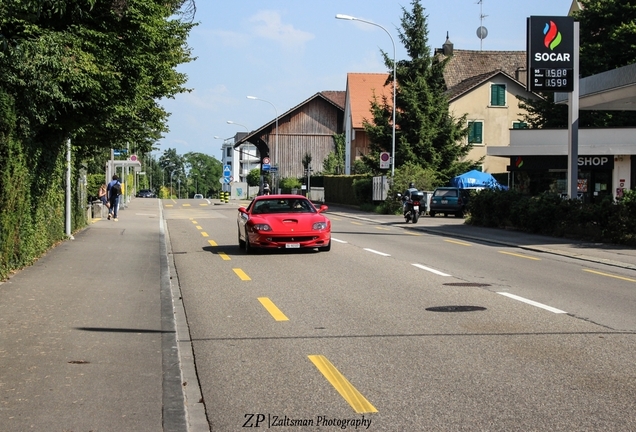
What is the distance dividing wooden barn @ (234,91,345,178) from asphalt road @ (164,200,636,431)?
227 feet

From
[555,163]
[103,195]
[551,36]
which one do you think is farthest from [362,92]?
[551,36]

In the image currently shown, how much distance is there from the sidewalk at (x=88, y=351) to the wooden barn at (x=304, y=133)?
2761 inches

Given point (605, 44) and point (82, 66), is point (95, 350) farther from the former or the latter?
point (605, 44)

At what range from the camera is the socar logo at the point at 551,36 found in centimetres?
2547

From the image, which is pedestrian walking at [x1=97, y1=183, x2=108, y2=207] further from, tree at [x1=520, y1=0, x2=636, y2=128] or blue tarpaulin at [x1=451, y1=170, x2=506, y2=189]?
tree at [x1=520, y1=0, x2=636, y2=128]

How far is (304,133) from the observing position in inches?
3337

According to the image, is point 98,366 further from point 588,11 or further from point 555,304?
point 588,11

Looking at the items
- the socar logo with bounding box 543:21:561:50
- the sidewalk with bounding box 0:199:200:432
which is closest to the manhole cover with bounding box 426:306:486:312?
the sidewalk with bounding box 0:199:200:432

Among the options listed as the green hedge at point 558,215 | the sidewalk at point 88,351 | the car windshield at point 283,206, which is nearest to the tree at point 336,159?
the green hedge at point 558,215

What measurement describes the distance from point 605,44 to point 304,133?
41941 mm

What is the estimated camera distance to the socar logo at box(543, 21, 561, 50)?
2547 cm

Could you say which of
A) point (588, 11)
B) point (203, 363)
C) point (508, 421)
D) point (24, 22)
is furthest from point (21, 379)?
point (588, 11)

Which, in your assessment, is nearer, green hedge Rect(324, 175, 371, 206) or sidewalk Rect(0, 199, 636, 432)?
sidewalk Rect(0, 199, 636, 432)

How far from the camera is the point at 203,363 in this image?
744 centimetres
